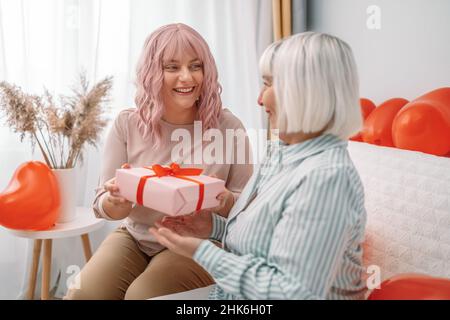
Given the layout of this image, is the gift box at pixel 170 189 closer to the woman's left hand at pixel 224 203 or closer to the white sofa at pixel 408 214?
the woman's left hand at pixel 224 203

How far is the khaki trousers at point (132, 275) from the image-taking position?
137 centimetres

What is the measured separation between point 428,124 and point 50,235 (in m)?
1.47

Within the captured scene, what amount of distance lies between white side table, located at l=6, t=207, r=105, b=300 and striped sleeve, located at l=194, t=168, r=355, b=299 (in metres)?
1.20

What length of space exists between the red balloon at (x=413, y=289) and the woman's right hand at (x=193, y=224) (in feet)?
1.60

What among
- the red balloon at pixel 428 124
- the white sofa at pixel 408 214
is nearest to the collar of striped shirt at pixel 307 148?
the white sofa at pixel 408 214

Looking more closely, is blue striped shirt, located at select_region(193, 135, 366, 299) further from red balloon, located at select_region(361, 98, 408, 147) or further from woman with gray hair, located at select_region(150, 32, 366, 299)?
red balloon, located at select_region(361, 98, 408, 147)

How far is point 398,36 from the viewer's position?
1.97 m

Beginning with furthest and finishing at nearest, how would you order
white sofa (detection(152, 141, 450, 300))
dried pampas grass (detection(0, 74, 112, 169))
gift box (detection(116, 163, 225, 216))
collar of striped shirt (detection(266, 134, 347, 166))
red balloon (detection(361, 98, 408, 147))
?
dried pampas grass (detection(0, 74, 112, 169)) < red balloon (detection(361, 98, 408, 147)) < white sofa (detection(152, 141, 450, 300)) < gift box (detection(116, 163, 225, 216)) < collar of striped shirt (detection(266, 134, 347, 166))

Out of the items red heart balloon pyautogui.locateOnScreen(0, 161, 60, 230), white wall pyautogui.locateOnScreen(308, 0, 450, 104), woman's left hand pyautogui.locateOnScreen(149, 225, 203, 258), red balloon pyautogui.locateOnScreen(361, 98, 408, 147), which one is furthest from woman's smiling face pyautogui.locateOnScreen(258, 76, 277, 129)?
red heart balloon pyautogui.locateOnScreen(0, 161, 60, 230)

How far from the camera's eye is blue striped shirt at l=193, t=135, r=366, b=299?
0.91m

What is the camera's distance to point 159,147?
62.2 inches

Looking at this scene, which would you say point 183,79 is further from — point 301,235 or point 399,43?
point 399,43

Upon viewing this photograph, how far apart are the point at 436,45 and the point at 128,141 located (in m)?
1.23

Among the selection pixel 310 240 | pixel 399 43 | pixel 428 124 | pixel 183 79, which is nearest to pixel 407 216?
pixel 428 124
